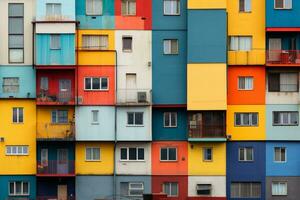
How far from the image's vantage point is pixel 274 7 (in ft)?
204

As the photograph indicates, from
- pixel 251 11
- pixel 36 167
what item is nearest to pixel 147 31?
pixel 251 11

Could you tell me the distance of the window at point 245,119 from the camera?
6269 cm

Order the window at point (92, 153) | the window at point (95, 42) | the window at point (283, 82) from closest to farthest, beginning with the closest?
the window at point (92, 153) < the window at point (95, 42) < the window at point (283, 82)

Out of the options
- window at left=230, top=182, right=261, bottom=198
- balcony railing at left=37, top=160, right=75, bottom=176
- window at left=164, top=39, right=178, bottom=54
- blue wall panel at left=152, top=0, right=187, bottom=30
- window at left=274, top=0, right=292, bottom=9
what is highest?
window at left=274, top=0, right=292, bottom=9

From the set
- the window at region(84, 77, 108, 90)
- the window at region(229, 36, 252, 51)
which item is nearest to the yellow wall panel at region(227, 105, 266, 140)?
the window at region(229, 36, 252, 51)

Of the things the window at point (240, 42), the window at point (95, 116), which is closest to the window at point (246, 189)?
the window at point (240, 42)

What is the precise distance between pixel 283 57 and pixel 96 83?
13321mm

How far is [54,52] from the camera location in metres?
61.3

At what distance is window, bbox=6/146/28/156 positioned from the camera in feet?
204

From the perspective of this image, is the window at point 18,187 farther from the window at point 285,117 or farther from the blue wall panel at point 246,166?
the window at point 285,117

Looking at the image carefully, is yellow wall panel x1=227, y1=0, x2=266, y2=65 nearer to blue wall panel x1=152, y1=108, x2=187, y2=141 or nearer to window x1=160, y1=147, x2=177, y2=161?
blue wall panel x1=152, y1=108, x2=187, y2=141

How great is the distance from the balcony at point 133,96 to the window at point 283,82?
8.72 meters

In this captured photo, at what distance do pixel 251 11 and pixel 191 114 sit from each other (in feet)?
28.0

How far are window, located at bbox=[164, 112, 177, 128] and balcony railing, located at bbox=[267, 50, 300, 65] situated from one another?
7687 mm
